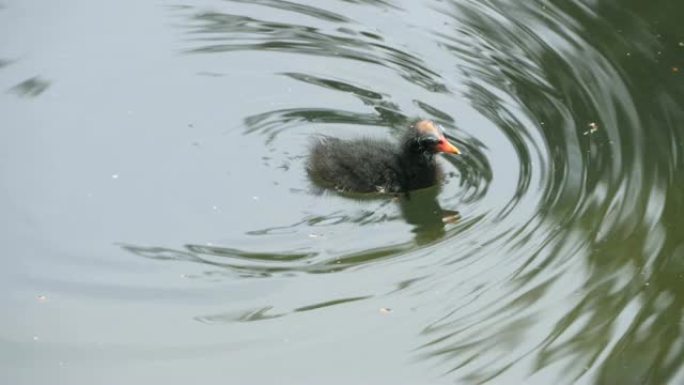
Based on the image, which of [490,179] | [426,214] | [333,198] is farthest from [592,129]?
[333,198]

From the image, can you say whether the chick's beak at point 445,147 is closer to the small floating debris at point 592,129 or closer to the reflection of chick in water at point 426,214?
the reflection of chick in water at point 426,214

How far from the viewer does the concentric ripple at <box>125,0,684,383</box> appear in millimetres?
4363

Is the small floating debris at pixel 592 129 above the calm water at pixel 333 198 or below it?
above

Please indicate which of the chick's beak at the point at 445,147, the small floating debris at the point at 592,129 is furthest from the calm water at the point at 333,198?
the chick's beak at the point at 445,147

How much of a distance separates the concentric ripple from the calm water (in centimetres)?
1

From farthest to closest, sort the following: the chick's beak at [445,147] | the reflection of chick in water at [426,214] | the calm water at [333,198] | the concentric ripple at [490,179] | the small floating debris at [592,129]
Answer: the small floating debris at [592,129], the chick's beak at [445,147], the reflection of chick in water at [426,214], the concentric ripple at [490,179], the calm water at [333,198]

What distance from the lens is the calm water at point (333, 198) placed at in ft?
13.9

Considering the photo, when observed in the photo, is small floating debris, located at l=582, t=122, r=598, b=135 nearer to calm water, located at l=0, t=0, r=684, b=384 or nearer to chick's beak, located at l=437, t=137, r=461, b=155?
calm water, located at l=0, t=0, r=684, b=384

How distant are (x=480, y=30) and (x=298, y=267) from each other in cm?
229

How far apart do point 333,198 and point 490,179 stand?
668mm

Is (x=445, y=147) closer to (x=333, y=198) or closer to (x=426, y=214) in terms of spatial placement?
(x=426, y=214)

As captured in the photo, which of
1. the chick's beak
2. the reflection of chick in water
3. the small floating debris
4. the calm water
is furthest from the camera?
the small floating debris

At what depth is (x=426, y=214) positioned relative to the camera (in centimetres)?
517

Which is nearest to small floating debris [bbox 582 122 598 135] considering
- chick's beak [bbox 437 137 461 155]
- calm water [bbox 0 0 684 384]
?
calm water [bbox 0 0 684 384]
